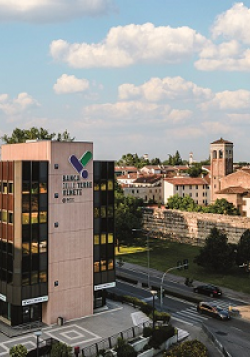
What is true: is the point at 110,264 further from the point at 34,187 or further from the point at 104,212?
the point at 34,187

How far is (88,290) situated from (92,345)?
32.3 feet

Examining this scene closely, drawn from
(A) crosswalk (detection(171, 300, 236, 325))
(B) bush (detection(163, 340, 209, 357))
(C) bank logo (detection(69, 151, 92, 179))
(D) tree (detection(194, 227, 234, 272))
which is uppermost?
(C) bank logo (detection(69, 151, 92, 179))

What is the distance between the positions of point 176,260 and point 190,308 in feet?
83.7

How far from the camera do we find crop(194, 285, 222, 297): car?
5822cm

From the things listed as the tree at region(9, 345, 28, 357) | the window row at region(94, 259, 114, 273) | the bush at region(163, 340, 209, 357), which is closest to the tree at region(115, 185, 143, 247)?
the window row at region(94, 259, 114, 273)

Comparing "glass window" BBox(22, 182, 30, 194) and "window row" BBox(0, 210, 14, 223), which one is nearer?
"glass window" BBox(22, 182, 30, 194)

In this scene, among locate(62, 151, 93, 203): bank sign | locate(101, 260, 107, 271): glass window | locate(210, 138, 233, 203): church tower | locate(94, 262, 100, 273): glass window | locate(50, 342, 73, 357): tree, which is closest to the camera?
locate(50, 342, 73, 357): tree

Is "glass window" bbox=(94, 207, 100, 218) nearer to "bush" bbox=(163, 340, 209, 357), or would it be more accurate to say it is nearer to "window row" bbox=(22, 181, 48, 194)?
"window row" bbox=(22, 181, 48, 194)

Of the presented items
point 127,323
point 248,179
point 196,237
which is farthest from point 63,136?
point 127,323

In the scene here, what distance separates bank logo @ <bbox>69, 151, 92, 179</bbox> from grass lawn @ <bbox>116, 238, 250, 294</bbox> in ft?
96.3

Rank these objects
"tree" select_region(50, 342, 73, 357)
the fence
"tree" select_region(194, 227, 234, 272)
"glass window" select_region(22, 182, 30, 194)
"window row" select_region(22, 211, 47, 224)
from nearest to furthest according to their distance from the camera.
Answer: "tree" select_region(50, 342, 73, 357) < the fence < "glass window" select_region(22, 182, 30, 194) < "window row" select_region(22, 211, 47, 224) < "tree" select_region(194, 227, 234, 272)

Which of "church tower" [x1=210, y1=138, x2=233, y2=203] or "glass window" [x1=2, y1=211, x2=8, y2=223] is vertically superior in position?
"church tower" [x1=210, y1=138, x2=233, y2=203]

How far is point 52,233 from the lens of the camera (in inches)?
1804

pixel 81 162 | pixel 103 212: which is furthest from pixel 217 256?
pixel 81 162
